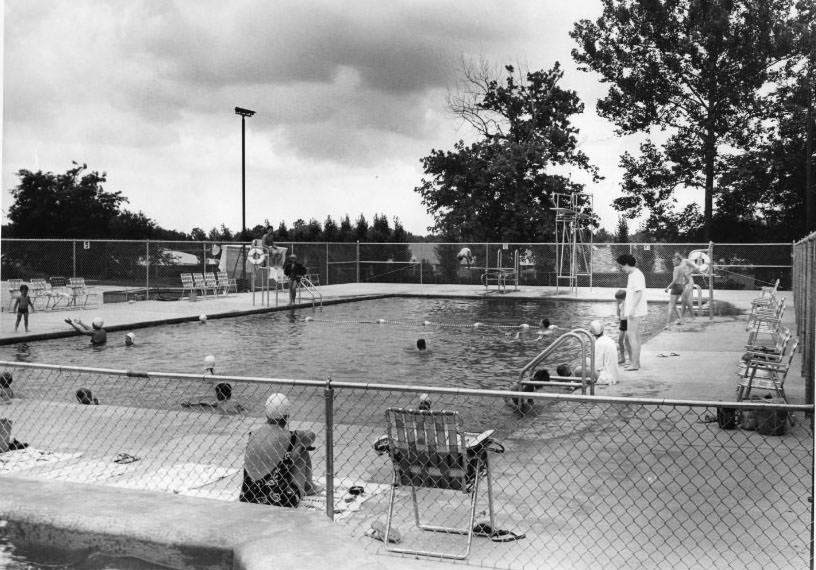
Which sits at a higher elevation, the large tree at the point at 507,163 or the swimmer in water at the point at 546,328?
the large tree at the point at 507,163

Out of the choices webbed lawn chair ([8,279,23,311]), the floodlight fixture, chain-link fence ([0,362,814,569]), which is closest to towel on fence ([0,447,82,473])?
chain-link fence ([0,362,814,569])

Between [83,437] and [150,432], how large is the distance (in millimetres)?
708

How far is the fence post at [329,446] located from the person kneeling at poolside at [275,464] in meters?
0.70

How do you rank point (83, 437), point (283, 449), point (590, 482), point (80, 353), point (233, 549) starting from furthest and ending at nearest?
point (80, 353), point (83, 437), point (590, 482), point (283, 449), point (233, 549)

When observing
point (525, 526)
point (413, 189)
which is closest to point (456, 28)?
point (413, 189)

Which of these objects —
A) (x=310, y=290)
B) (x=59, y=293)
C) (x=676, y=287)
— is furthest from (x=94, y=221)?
(x=676, y=287)

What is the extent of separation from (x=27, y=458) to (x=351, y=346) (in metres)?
10.9

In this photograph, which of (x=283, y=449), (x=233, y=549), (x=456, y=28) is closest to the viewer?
(x=233, y=549)

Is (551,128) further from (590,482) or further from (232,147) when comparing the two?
(590,482)

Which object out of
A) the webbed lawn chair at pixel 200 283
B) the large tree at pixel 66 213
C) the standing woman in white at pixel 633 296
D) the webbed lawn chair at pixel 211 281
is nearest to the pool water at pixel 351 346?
the standing woman in white at pixel 633 296

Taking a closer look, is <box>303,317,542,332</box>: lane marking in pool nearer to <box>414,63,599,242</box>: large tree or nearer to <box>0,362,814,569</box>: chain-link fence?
<box>0,362,814,569</box>: chain-link fence

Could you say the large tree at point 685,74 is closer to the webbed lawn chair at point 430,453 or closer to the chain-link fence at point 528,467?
the chain-link fence at point 528,467

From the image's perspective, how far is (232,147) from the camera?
51.4 m

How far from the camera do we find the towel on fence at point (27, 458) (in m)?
7.81
